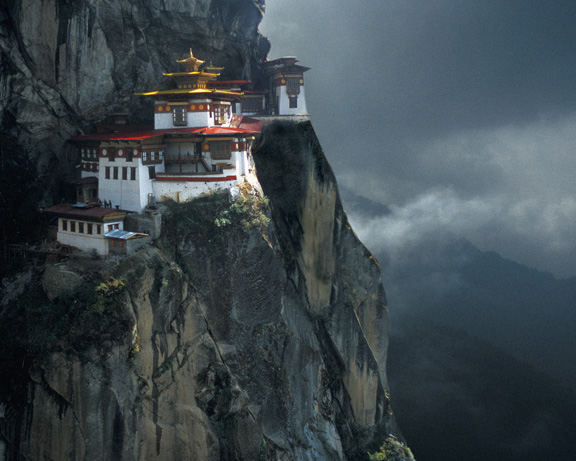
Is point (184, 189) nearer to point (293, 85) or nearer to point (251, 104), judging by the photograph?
point (251, 104)

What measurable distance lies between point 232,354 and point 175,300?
4.96m

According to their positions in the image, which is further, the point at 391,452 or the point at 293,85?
the point at 293,85

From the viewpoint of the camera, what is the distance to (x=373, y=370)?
4397cm

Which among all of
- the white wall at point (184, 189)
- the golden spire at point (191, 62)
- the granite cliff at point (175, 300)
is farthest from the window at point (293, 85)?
the white wall at point (184, 189)

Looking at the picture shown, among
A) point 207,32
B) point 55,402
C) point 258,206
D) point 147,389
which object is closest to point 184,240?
point 258,206

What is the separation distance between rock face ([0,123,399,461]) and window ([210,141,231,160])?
13.3ft

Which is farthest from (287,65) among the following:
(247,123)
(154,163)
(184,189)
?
Answer: (184,189)

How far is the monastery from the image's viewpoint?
30.1m

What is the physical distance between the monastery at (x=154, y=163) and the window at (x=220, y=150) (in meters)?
0.06

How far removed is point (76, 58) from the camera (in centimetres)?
3341

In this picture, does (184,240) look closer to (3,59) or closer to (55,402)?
(55,402)

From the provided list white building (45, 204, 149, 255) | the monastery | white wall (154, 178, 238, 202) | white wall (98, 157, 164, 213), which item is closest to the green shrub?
the monastery

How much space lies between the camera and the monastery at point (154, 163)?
30.1 meters

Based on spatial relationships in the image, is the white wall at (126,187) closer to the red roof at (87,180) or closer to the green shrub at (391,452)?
the red roof at (87,180)
